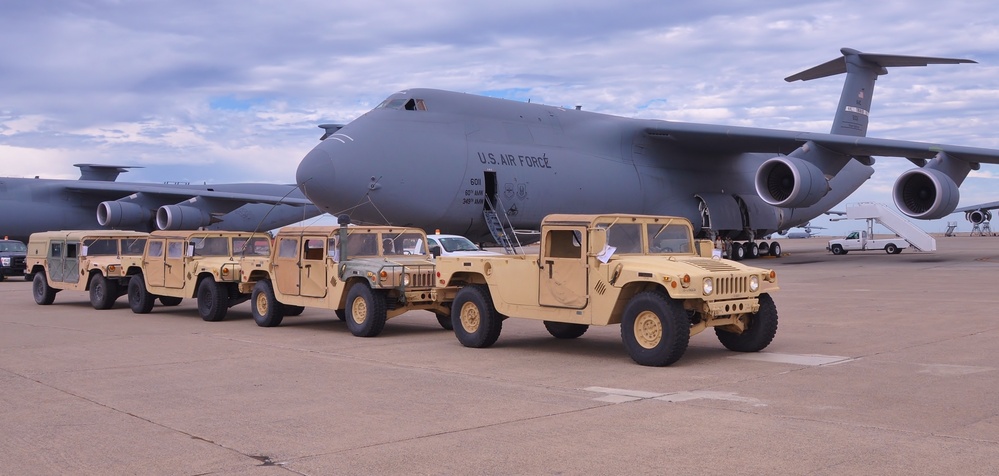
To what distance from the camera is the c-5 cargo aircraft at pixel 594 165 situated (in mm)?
20094

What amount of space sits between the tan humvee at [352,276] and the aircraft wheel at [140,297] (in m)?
3.26

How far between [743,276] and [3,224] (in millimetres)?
33518

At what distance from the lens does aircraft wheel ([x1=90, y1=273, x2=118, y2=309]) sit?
17127mm

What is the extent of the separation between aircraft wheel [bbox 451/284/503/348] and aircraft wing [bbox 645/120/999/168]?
55.8 ft

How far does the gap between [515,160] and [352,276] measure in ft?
37.0

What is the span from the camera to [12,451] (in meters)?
5.69

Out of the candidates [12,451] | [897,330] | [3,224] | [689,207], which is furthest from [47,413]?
[3,224]

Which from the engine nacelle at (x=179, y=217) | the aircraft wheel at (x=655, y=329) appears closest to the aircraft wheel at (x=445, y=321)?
the aircraft wheel at (x=655, y=329)

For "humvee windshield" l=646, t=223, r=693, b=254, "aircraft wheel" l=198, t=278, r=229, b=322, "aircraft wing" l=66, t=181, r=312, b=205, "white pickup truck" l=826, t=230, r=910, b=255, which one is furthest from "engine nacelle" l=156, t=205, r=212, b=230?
"humvee windshield" l=646, t=223, r=693, b=254

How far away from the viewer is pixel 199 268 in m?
14.8

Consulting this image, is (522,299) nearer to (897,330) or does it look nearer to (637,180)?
(897,330)

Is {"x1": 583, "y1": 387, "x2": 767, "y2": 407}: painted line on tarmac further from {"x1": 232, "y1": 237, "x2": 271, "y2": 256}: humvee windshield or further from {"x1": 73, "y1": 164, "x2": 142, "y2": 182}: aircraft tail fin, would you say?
{"x1": 73, "y1": 164, "x2": 142, "y2": 182}: aircraft tail fin

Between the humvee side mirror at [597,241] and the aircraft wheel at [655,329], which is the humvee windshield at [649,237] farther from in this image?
the aircraft wheel at [655,329]

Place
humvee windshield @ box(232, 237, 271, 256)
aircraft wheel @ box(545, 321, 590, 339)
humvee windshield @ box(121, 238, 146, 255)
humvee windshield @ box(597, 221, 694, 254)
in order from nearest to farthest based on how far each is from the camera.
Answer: humvee windshield @ box(597, 221, 694, 254), aircraft wheel @ box(545, 321, 590, 339), humvee windshield @ box(232, 237, 271, 256), humvee windshield @ box(121, 238, 146, 255)
